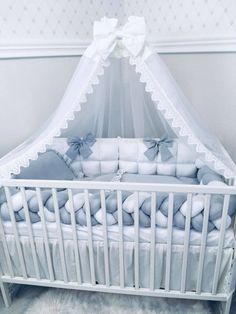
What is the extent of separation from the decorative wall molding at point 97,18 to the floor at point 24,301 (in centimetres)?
144

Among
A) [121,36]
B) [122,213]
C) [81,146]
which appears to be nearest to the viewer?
[121,36]

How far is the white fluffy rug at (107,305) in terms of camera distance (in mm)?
1563

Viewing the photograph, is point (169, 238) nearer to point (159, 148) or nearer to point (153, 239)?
point (153, 239)

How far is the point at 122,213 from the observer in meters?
1.34

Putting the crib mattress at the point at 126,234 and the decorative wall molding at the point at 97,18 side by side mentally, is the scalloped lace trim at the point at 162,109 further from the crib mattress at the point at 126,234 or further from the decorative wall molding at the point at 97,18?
the decorative wall molding at the point at 97,18

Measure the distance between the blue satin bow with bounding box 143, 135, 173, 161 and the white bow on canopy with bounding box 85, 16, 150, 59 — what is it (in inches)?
28.5

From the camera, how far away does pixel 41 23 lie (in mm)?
1812

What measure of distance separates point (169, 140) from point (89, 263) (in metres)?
0.90

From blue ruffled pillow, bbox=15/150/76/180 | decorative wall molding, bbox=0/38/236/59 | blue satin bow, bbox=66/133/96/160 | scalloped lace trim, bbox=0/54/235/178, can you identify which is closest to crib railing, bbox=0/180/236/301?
scalloped lace trim, bbox=0/54/235/178

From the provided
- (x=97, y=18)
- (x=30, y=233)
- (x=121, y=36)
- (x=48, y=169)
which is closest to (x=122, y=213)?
(x=30, y=233)

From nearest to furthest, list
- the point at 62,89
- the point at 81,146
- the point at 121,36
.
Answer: the point at 121,36, the point at 81,146, the point at 62,89

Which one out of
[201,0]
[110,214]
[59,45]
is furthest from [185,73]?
[110,214]

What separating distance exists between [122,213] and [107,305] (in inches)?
24.9

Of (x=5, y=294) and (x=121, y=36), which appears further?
(x=5, y=294)
